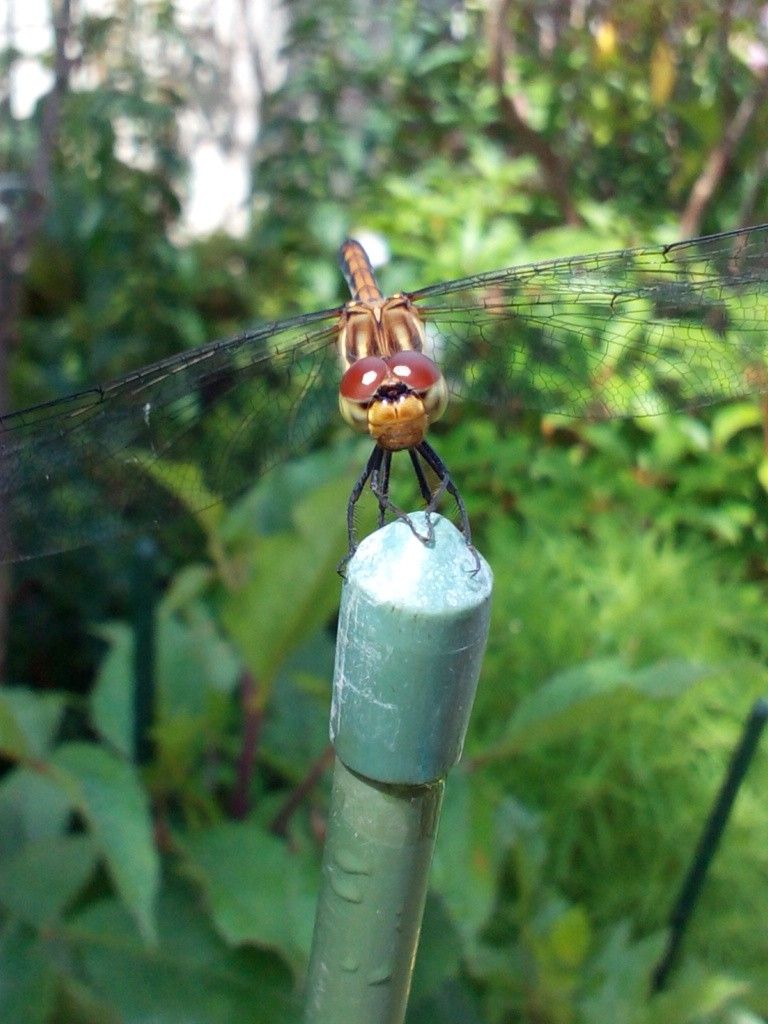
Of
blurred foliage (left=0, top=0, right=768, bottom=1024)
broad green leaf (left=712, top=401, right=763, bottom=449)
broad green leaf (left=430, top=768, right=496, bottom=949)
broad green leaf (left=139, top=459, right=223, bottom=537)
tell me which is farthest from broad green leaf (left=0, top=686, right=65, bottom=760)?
broad green leaf (left=712, top=401, right=763, bottom=449)

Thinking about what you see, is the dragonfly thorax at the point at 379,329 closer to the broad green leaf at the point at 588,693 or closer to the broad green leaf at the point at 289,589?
the broad green leaf at the point at 289,589

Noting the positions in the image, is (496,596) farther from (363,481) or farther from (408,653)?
(408,653)

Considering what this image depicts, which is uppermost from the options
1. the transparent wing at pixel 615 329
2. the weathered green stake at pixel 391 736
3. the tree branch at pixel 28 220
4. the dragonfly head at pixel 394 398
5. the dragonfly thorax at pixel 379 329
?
the tree branch at pixel 28 220

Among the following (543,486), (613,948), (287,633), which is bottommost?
(613,948)

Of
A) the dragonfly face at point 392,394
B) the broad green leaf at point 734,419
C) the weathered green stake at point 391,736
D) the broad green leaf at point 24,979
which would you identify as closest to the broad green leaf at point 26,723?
the broad green leaf at point 24,979

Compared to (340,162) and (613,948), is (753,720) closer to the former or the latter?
(613,948)

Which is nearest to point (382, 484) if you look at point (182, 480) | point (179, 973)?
point (182, 480)

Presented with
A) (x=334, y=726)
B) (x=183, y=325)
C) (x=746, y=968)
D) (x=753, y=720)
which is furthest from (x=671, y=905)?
Result: (x=183, y=325)
